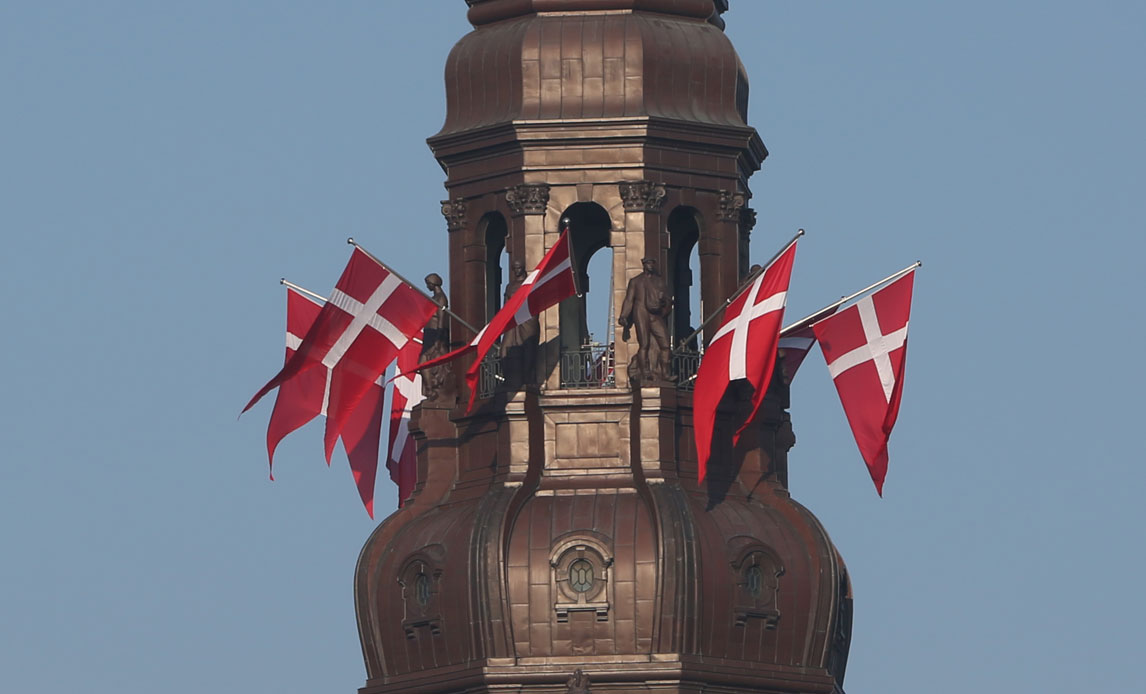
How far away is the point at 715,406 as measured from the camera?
13975 centimetres

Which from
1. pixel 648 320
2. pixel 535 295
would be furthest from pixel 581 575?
pixel 535 295

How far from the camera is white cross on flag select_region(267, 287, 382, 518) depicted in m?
144

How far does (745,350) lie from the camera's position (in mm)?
139875

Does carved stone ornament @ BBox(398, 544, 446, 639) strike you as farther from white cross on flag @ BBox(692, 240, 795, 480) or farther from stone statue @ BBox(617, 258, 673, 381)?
white cross on flag @ BBox(692, 240, 795, 480)

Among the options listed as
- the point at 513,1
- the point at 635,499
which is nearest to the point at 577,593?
the point at 635,499

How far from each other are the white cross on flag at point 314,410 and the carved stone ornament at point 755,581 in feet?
34.0

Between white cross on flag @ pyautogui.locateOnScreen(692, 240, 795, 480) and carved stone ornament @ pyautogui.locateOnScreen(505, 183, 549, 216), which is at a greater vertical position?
carved stone ornament @ pyautogui.locateOnScreen(505, 183, 549, 216)

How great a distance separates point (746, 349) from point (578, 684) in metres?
8.77

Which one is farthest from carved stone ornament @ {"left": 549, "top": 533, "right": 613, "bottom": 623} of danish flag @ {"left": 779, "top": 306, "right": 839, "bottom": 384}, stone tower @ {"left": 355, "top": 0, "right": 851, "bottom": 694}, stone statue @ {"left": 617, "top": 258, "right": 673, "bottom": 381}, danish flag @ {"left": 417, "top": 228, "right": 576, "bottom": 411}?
danish flag @ {"left": 779, "top": 306, "right": 839, "bottom": 384}

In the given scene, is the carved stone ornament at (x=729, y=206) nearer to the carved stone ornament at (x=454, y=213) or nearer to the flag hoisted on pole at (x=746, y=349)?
the flag hoisted on pole at (x=746, y=349)

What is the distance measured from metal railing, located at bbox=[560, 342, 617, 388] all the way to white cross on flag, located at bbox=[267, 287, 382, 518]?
5254mm

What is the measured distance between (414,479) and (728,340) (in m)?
10.0

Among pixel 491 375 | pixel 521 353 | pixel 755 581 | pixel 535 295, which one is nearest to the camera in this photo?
pixel 535 295

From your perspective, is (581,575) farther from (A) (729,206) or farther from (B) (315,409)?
(A) (729,206)
